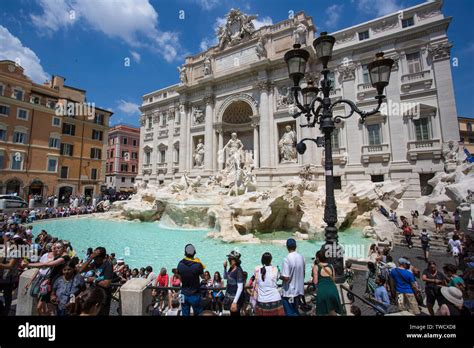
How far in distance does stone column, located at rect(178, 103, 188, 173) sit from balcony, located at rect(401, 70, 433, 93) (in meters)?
19.3

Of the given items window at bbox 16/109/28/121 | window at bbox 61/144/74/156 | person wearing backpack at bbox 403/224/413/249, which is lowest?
person wearing backpack at bbox 403/224/413/249

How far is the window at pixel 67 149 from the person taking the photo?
77.6 ft

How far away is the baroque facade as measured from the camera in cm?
1384

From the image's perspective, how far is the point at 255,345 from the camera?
2049 mm

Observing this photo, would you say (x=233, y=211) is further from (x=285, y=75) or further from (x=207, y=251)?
(x=285, y=75)

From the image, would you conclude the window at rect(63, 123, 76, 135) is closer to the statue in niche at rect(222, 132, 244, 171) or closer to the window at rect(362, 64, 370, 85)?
the statue in niche at rect(222, 132, 244, 171)

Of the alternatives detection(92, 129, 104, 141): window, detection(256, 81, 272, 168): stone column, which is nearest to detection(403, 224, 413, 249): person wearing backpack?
detection(256, 81, 272, 168): stone column

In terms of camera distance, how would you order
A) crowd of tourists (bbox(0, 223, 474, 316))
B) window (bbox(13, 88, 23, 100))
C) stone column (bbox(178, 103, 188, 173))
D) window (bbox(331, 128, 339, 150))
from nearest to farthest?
crowd of tourists (bbox(0, 223, 474, 316)) < window (bbox(331, 128, 339, 150)) < window (bbox(13, 88, 23, 100)) < stone column (bbox(178, 103, 188, 173))

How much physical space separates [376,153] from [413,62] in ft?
21.9

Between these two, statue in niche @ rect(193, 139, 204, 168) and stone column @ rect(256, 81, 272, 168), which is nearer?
stone column @ rect(256, 81, 272, 168)

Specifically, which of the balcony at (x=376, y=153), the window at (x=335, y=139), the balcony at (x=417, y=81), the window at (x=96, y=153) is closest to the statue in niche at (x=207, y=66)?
the window at (x=335, y=139)

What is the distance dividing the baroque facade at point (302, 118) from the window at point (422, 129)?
0.17ft

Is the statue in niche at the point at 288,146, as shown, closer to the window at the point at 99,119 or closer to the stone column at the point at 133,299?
the stone column at the point at 133,299

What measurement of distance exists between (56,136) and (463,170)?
3291cm
